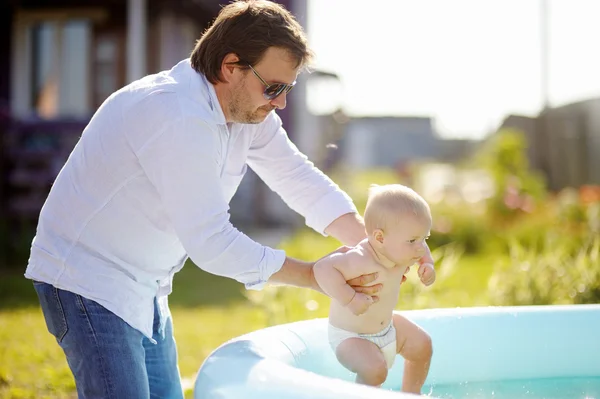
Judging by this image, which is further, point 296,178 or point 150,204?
point 296,178

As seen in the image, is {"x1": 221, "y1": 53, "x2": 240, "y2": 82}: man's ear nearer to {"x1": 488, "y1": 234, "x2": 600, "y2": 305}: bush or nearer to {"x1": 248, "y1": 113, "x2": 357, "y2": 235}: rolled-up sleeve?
{"x1": 248, "y1": 113, "x2": 357, "y2": 235}: rolled-up sleeve

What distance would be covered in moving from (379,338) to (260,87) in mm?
896

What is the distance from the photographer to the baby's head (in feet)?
7.92

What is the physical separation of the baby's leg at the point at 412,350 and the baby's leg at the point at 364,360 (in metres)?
0.18

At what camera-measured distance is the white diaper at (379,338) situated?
8.29 feet

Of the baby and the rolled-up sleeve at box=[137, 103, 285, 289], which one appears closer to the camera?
the rolled-up sleeve at box=[137, 103, 285, 289]

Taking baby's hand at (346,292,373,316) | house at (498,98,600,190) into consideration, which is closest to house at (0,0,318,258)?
house at (498,98,600,190)

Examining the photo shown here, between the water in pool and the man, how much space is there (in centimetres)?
94

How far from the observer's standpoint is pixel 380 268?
8.12 ft

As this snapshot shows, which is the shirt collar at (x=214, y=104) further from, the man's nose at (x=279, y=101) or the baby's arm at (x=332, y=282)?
the baby's arm at (x=332, y=282)

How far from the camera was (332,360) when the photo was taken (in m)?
2.78

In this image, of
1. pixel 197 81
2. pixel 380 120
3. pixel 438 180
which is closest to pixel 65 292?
pixel 197 81

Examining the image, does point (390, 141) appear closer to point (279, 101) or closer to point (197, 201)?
point (279, 101)

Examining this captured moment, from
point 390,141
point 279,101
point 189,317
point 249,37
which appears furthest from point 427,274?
point 390,141
